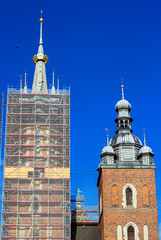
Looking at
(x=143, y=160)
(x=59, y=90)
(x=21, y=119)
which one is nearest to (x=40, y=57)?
(x=59, y=90)

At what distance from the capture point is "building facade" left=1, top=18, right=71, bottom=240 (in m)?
43.8

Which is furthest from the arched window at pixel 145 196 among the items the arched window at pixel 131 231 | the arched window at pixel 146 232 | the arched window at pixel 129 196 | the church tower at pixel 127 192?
the arched window at pixel 131 231

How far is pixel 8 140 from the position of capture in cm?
4703

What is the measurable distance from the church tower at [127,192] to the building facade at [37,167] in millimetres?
3616

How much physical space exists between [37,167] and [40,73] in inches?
570

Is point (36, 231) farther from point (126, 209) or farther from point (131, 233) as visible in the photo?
point (131, 233)

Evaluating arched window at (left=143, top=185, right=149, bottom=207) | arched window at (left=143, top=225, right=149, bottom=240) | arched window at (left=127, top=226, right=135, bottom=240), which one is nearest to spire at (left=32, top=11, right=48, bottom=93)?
arched window at (left=143, top=185, right=149, bottom=207)

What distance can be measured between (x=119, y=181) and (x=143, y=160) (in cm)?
316

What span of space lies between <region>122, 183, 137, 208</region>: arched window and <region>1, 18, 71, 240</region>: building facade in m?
5.31

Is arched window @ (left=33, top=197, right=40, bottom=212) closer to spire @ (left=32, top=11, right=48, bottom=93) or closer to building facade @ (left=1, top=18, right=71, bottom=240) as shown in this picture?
building facade @ (left=1, top=18, right=71, bottom=240)

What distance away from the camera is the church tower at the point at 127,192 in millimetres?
44656

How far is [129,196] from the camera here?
4625 cm

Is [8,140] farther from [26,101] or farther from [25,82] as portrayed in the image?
[25,82]

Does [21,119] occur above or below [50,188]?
above
